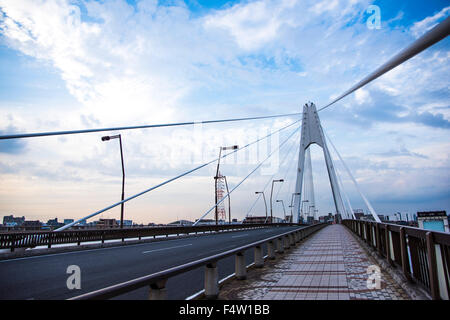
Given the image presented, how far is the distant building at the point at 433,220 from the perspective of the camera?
78.7m

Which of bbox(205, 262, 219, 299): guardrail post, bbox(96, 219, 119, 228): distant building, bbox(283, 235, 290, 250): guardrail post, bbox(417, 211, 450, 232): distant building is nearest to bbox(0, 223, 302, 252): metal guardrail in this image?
bbox(96, 219, 119, 228): distant building

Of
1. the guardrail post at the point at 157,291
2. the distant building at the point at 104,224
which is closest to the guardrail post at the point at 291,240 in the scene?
the guardrail post at the point at 157,291

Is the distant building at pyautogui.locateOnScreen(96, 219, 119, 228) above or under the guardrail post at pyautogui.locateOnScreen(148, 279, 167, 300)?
above

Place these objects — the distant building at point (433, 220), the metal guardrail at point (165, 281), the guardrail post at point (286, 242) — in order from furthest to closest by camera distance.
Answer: the distant building at point (433, 220)
the guardrail post at point (286, 242)
the metal guardrail at point (165, 281)

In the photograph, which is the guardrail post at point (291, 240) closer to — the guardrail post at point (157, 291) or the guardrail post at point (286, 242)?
the guardrail post at point (286, 242)

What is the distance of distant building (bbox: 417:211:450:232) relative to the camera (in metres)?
78.7

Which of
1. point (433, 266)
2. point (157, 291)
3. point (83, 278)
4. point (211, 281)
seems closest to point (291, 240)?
point (83, 278)

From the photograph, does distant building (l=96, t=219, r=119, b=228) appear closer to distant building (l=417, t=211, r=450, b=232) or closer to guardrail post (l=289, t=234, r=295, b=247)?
guardrail post (l=289, t=234, r=295, b=247)

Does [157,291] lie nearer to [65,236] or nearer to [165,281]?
[165,281]

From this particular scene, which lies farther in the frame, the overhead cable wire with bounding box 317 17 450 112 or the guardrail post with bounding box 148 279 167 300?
the overhead cable wire with bounding box 317 17 450 112
